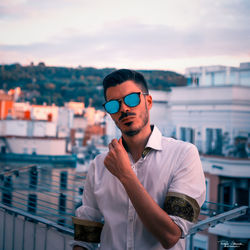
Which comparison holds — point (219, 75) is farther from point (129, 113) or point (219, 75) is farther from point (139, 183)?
point (139, 183)

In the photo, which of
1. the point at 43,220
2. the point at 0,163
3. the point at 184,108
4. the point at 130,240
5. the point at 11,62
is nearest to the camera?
the point at 130,240

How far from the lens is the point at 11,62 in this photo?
58.9ft

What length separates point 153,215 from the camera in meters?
0.95

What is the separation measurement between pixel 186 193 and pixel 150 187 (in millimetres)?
135

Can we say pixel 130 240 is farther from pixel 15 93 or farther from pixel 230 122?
pixel 15 93

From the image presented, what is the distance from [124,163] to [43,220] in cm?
122

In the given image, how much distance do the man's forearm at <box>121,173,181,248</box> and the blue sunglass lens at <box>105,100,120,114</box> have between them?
0.92 ft

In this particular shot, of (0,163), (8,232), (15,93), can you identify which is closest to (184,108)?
(8,232)

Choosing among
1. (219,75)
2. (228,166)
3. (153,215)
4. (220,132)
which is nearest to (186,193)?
(153,215)

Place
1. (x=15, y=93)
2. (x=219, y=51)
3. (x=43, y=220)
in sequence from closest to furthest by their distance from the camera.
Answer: (x=43, y=220) → (x=219, y=51) → (x=15, y=93)

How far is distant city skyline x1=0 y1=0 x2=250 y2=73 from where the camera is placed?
19.8 ft

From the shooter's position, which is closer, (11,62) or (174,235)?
(174,235)

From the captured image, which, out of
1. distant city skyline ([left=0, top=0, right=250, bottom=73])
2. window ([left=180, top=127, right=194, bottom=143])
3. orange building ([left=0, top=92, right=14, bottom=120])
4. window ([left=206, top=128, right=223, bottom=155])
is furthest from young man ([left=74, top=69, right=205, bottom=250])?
orange building ([left=0, top=92, right=14, bottom=120])

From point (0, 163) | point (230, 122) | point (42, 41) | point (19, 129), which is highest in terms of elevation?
point (42, 41)
